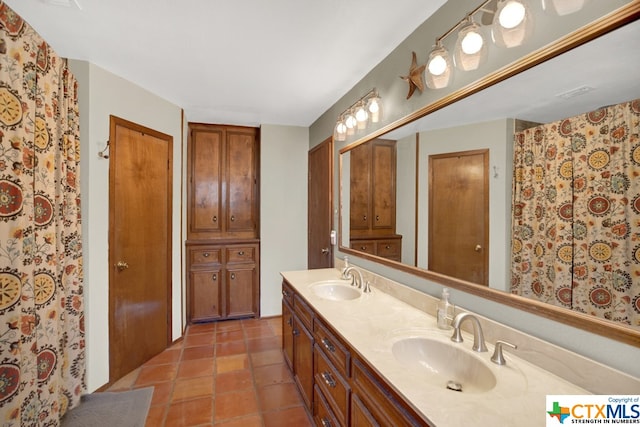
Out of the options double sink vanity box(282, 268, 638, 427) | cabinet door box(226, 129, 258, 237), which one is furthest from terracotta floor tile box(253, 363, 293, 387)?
cabinet door box(226, 129, 258, 237)

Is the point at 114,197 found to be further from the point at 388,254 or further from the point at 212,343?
the point at 388,254

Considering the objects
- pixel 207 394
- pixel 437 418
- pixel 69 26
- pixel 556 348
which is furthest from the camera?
pixel 207 394

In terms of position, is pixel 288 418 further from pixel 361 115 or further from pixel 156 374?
pixel 361 115

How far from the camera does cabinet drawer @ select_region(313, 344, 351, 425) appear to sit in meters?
1.27

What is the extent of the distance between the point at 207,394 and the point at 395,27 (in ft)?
9.26

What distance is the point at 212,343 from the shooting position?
2990mm

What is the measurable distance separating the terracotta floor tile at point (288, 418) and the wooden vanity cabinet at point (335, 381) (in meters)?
0.11

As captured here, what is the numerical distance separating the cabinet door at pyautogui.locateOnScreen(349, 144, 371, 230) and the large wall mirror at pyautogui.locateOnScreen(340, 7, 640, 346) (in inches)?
1.4

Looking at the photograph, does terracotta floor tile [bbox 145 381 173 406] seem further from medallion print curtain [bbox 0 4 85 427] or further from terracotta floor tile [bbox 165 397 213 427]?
medallion print curtain [bbox 0 4 85 427]

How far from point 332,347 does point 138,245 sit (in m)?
2.02

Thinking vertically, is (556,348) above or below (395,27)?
below

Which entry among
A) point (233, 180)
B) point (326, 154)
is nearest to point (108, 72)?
point (233, 180)

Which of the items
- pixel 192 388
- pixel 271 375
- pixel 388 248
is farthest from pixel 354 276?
pixel 192 388

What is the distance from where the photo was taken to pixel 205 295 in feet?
11.3
